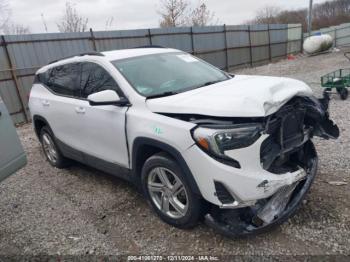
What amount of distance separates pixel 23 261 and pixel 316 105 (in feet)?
10.8

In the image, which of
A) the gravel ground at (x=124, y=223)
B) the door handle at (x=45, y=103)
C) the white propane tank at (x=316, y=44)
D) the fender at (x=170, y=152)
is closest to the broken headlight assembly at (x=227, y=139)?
the fender at (x=170, y=152)

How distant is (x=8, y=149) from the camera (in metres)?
3.34

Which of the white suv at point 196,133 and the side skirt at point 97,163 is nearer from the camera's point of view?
the white suv at point 196,133

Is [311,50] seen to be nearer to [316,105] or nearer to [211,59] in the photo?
[211,59]

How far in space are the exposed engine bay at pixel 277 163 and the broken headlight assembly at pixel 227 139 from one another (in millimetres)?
59

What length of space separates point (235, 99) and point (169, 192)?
1118 millimetres

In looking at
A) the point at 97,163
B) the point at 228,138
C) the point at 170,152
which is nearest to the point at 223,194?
the point at 228,138

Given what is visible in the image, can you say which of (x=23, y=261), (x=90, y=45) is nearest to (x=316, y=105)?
(x=23, y=261)

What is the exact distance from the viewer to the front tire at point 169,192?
Result: 2871 mm

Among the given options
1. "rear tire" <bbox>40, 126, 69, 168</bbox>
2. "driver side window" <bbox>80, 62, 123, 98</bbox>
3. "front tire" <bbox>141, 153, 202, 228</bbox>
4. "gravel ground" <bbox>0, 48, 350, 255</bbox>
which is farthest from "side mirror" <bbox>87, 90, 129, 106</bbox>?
"rear tire" <bbox>40, 126, 69, 168</bbox>

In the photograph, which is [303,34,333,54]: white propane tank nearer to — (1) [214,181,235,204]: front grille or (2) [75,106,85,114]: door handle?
(2) [75,106,85,114]: door handle

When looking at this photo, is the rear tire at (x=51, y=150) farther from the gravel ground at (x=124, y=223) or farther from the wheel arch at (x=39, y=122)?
the gravel ground at (x=124, y=223)

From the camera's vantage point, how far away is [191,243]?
116 inches

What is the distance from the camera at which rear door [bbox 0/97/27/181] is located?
10.7ft
